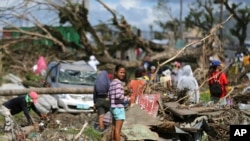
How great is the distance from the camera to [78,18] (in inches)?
1080

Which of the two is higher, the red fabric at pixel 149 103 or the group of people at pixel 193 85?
the group of people at pixel 193 85

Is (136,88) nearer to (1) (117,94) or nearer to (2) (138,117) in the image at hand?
(2) (138,117)

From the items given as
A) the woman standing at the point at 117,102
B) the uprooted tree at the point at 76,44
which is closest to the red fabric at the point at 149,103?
the woman standing at the point at 117,102

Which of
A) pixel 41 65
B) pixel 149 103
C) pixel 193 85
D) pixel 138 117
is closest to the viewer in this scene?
pixel 138 117

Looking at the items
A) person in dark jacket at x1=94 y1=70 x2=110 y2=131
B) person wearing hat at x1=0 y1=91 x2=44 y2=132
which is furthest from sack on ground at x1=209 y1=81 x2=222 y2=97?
person wearing hat at x1=0 y1=91 x2=44 y2=132

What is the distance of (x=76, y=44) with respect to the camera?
29531 millimetres

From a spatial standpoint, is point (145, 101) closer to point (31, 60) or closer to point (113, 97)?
point (113, 97)

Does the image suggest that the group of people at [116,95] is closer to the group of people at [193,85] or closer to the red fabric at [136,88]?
the red fabric at [136,88]

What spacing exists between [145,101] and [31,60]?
18028 millimetres

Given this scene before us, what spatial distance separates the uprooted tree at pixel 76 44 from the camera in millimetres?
26844

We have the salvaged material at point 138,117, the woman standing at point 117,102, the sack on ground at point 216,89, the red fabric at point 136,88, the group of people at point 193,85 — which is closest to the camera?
the woman standing at point 117,102

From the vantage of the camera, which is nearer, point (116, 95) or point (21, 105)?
point (116, 95)

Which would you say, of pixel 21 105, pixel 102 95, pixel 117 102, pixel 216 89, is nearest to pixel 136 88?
pixel 102 95

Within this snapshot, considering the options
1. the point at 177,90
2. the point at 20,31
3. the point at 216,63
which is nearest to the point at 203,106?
the point at 177,90
